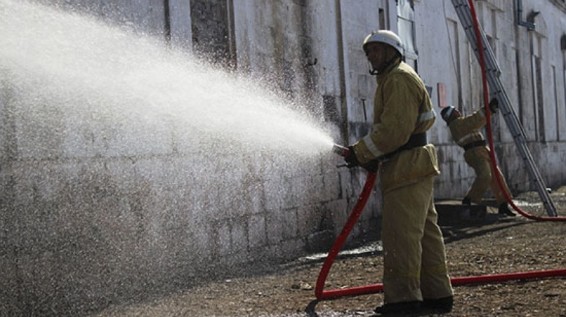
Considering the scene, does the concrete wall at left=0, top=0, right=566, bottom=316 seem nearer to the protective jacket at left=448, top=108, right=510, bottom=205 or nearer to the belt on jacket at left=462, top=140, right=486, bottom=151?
the protective jacket at left=448, top=108, right=510, bottom=205

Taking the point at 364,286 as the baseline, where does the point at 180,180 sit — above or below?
above

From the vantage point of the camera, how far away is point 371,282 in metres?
6.22

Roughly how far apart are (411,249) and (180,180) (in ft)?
9.24

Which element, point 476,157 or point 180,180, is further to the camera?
point 476,157

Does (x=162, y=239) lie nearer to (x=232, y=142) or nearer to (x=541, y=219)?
(x=232, y=142)

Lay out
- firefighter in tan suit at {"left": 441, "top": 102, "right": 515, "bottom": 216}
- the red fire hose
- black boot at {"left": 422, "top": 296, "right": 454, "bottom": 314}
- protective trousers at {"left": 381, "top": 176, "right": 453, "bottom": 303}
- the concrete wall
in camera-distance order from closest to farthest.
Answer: protective trousers at {"left": 381, "top": 176, "right": 453, "bottom": 303}
black boot at {"left": 422, "top": 296, "right": 454, "bottom": 314}
the red fire hose
the concrete wall
firefighter in tan suit at {"left": 441, "top": 102, "right": 515, "bottom": 216}

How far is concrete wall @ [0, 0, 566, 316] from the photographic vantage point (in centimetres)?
536

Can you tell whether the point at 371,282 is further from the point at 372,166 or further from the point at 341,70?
the point at 341,70

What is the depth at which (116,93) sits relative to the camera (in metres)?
6.25

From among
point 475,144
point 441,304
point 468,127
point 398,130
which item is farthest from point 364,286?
point 475,144

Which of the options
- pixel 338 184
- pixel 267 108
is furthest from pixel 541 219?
pixel 267 108

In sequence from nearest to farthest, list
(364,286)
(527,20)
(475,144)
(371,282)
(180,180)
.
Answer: (364,286), (371,282), (180,180), (475,144), (527,20)

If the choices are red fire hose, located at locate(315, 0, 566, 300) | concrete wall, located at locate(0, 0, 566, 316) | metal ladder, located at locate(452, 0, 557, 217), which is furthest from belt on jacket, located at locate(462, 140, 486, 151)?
red fire hose, located at locate(315, 0, 566, 300)

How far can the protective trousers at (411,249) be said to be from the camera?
4707 millimetres
